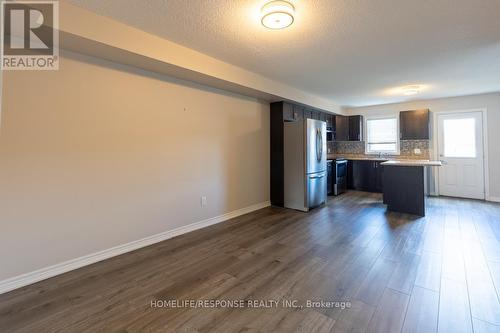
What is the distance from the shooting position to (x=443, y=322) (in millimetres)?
1689

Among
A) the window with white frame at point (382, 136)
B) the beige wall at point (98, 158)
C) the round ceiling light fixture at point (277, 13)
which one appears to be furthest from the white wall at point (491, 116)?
the round ceiling light fixture at point (277, 13)

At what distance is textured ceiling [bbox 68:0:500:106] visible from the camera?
2154 millimetres

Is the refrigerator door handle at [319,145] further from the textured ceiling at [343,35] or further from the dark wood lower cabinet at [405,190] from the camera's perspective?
the dark wood lower cabinet at [405,190]

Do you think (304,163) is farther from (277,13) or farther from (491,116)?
(491,116)

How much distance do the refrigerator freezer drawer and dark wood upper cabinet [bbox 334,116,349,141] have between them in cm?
252

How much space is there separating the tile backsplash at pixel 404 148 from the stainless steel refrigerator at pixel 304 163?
9.36 ft

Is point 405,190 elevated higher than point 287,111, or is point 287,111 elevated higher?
point 287,111

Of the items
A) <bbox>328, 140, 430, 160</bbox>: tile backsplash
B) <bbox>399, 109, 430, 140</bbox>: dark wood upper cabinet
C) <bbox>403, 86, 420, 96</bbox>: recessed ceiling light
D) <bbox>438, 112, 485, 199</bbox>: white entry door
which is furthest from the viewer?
<bbox>328, 140, 430, 160</bbox>: tile backsplash

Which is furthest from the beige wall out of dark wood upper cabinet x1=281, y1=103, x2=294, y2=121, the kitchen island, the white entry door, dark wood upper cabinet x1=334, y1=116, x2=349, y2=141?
the white entry door

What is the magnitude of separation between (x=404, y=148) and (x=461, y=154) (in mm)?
1187

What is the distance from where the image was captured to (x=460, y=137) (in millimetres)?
5738

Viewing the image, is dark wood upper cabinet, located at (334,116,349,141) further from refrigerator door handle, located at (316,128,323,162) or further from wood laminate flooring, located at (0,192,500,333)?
wood laminate flooring, located at (0,192,500,333)

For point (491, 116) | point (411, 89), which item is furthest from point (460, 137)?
point (411, 89)

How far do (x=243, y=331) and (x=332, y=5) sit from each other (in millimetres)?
2754
